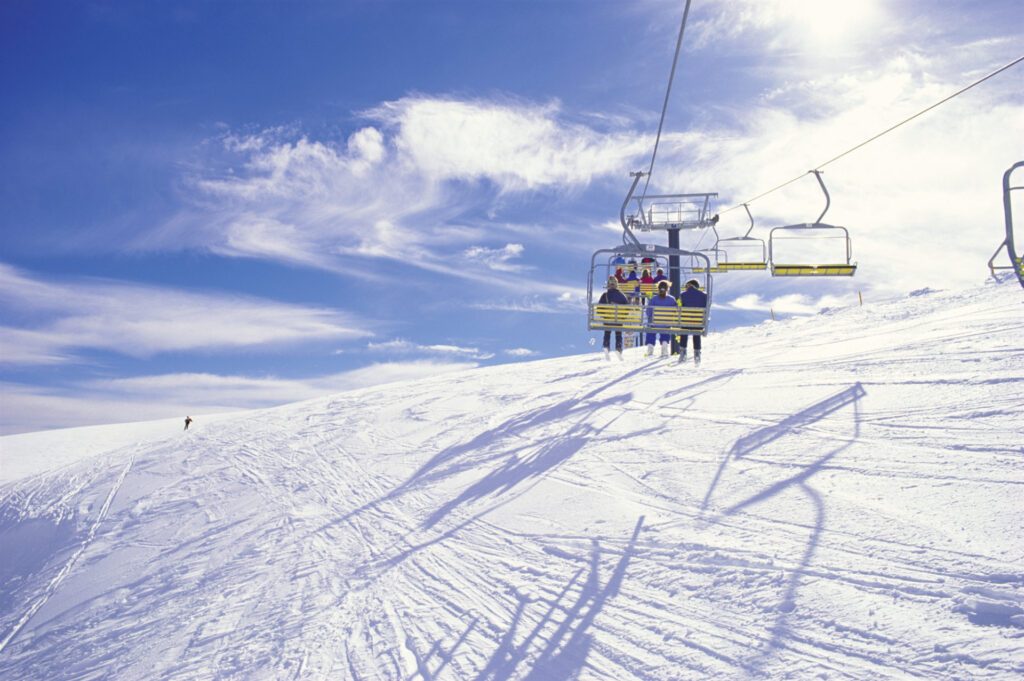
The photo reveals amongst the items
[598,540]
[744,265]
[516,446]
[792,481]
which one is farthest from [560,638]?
[744,265]

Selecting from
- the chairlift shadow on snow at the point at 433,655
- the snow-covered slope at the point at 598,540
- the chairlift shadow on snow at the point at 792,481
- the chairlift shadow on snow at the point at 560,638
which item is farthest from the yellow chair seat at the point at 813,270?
the chairlift shadow on snow at the point at 433,655

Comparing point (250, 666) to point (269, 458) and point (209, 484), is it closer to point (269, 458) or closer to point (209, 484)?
point (209, 484)

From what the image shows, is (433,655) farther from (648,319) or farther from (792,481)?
(648,319)

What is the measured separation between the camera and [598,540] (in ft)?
23.4

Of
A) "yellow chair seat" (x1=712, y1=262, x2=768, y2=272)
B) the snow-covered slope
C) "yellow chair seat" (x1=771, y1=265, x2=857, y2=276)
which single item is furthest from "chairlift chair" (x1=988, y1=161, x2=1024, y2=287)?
"yellow chair seat" (x1=712, y1=262, x2=768, y2=272)

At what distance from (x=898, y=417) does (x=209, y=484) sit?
422 inches

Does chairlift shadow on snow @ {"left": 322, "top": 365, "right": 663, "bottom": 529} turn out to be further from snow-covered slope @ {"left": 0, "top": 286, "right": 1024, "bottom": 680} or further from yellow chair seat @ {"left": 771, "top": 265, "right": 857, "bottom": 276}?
yellow chair seat @ {"left": 771, "top": 265, "right": 857, "bottom": 276}

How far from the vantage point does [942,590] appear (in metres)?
5.11

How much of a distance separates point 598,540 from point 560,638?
178 cm

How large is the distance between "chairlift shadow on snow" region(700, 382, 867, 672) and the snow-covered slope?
0.03m

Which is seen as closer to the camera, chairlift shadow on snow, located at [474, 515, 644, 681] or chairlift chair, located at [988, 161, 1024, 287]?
chairlift shadow on snow, located at [474, 515, 644, 681]

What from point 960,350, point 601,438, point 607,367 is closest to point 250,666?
point 601,438

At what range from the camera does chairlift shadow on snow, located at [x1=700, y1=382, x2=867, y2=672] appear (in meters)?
5.09

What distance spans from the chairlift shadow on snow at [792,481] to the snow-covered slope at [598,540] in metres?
0.03
